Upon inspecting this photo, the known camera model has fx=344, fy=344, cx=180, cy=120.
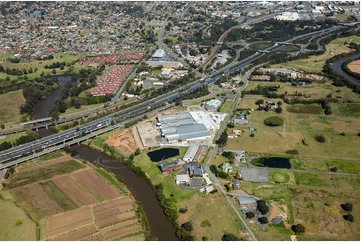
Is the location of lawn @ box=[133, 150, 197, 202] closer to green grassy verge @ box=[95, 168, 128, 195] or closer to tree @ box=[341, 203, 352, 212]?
green grassy verge @ box=[95, 168, 128, 195]

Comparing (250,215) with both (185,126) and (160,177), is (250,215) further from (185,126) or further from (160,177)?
(185,126)

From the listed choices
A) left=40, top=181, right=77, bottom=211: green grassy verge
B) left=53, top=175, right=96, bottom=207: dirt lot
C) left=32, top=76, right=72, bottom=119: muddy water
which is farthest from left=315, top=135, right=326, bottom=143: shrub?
left=32, top=76, right=72, bottom=119: muddy water

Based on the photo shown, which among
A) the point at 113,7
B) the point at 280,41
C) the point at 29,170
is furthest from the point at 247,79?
the point at 113,7

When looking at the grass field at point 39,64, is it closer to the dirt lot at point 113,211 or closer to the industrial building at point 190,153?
the industrial building at point 190,153

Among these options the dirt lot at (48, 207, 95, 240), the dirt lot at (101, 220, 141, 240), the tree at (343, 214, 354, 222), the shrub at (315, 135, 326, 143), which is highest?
the dirt lot at (48, 207, 95, 240)

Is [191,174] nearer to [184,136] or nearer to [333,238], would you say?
[184,136]

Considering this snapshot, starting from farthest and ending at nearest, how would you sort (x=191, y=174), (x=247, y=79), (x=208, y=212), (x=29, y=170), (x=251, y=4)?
(x=251, y=4) → (x=247, y=79) → (x=29, y=170) → (x=191, y=174) → (x=208, y=212)
